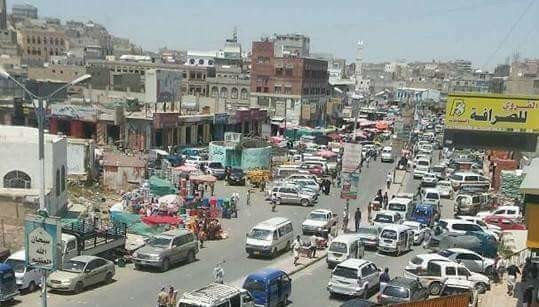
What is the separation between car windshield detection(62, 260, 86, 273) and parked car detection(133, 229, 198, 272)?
2.86 metres

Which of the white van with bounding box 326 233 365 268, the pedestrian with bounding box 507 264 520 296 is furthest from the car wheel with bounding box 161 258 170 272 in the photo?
the pedestrian with bounding box 507 264 520 296

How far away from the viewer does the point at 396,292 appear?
1920cm

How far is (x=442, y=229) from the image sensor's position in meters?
29.8

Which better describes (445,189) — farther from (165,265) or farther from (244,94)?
(244,94)

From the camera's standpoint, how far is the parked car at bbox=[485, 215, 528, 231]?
32.5 meters

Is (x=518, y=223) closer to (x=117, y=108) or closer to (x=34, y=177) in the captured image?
(x=34, y=177)

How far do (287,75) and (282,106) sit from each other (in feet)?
16.3

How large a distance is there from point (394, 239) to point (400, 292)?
7920 millimetres

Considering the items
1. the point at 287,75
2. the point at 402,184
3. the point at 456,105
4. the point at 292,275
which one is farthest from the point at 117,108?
the point at 287,75

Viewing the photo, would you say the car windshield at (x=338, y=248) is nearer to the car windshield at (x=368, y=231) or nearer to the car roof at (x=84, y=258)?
the car windshield at (x=368, y=231)

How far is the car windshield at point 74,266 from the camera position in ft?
69.3

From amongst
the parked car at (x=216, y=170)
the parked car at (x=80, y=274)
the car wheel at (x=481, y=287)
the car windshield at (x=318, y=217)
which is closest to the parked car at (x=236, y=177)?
the parked car at (x=216, y=170)

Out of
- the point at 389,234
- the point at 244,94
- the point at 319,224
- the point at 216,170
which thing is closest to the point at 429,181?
the point at 216,170

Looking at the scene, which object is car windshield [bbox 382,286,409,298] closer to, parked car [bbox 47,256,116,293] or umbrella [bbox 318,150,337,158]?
parked car [bbox 47,256,116,293]
